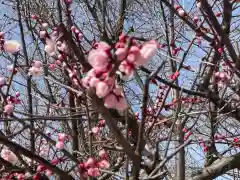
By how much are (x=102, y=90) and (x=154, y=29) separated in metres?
3.89

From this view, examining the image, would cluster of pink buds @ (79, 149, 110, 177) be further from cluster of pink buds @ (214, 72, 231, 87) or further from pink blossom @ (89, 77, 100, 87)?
cluster of pink buds @ (214, 72, 231, 87)

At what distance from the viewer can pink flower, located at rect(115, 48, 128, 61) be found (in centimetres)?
124

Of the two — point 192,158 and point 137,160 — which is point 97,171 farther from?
point 192,158

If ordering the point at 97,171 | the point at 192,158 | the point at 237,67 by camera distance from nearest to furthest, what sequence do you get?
the point at 97,171 → the point at 237,67 → the point at 192,158

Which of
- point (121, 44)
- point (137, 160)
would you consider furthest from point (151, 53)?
point (137, 160)

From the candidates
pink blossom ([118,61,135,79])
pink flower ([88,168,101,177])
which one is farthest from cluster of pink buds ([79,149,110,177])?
pink blossom ([118,61,135,79])

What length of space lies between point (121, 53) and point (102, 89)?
15cm

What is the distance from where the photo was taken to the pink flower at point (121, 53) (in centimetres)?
124

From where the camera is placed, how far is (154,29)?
5.07m

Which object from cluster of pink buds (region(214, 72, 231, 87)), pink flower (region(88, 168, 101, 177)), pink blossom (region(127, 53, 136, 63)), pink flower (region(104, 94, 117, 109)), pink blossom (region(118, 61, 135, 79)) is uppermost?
cluster of pink buds (region(214, 72, 231, 87))

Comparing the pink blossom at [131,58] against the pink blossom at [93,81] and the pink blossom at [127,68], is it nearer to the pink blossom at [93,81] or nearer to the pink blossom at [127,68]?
the pink blossom at [127,68]

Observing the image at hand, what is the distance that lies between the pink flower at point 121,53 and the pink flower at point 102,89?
11 centimetres

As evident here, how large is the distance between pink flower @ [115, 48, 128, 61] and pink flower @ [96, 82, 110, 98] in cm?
11

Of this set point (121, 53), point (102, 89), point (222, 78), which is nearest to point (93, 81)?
point (102, 89)
